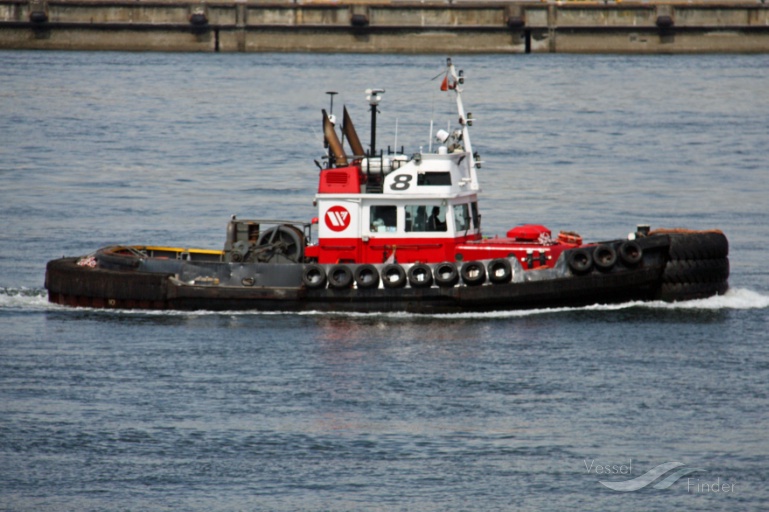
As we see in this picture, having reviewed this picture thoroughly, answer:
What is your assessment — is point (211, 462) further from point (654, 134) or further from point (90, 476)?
point (654, 134)

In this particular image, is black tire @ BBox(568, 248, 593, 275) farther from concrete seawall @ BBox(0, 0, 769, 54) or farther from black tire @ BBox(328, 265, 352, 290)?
concrete seawall @ BBox(0, 0, 769, 54)

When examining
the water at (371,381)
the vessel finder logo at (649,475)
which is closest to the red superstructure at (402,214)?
the water at (371,381)

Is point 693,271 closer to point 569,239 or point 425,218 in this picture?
point 569,239

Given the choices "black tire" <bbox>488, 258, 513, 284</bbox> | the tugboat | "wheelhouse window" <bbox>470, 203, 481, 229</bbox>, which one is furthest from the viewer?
"wheelhouse window" <bbox>470, 203, 481, 229</bbox>

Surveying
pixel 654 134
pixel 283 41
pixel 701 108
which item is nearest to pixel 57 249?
pixel 654 134

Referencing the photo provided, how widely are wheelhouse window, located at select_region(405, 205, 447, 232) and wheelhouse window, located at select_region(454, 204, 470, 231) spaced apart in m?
0.28

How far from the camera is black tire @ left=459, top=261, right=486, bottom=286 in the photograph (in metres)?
25.9

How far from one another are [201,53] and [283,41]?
639cm

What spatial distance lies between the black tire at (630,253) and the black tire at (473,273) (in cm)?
271

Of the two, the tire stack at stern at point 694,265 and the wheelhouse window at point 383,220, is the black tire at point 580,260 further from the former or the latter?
the wheelhouse window at point 383,220

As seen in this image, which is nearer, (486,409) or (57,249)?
(486,409)

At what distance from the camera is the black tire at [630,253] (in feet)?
85.9

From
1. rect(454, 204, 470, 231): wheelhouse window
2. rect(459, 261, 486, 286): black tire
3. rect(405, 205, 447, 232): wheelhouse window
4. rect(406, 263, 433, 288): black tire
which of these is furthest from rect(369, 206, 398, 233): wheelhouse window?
rect(459, 261, 486, 286): black tire

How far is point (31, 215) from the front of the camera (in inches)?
1537
